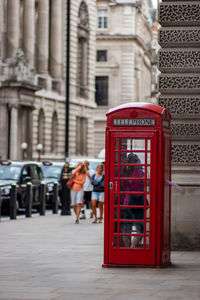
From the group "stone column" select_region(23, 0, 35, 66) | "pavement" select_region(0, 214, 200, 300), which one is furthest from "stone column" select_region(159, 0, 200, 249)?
"stone column" select_region(23, 0, 35, 66)

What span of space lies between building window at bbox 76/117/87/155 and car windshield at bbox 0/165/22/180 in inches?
1303

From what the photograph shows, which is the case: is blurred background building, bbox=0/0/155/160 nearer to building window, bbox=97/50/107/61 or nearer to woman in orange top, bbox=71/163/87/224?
building window, bbox=97/50/107/61

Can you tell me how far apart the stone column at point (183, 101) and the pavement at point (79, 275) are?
0.61 meters

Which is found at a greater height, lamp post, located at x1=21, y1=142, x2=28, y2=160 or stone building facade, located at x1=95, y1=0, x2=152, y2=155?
stone building facade, located at x1=95, y1=0, x2=152, y2=155

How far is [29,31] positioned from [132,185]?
41740mm

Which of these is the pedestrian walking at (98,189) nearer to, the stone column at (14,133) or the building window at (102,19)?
the stone column at (14,133)

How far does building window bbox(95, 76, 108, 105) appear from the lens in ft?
272

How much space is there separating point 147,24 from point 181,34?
80998mm

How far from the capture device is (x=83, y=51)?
208 ft

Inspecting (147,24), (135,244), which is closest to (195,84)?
(135,244)

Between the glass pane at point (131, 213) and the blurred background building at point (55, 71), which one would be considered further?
the blurred background building at point (55, 71)

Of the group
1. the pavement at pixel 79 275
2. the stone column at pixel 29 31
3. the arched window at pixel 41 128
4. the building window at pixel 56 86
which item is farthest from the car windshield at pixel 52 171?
the building window at pixel 56 86

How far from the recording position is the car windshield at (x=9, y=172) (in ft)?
91.5

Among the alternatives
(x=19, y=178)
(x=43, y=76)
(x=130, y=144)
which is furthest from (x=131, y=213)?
(x=43, y=76)
